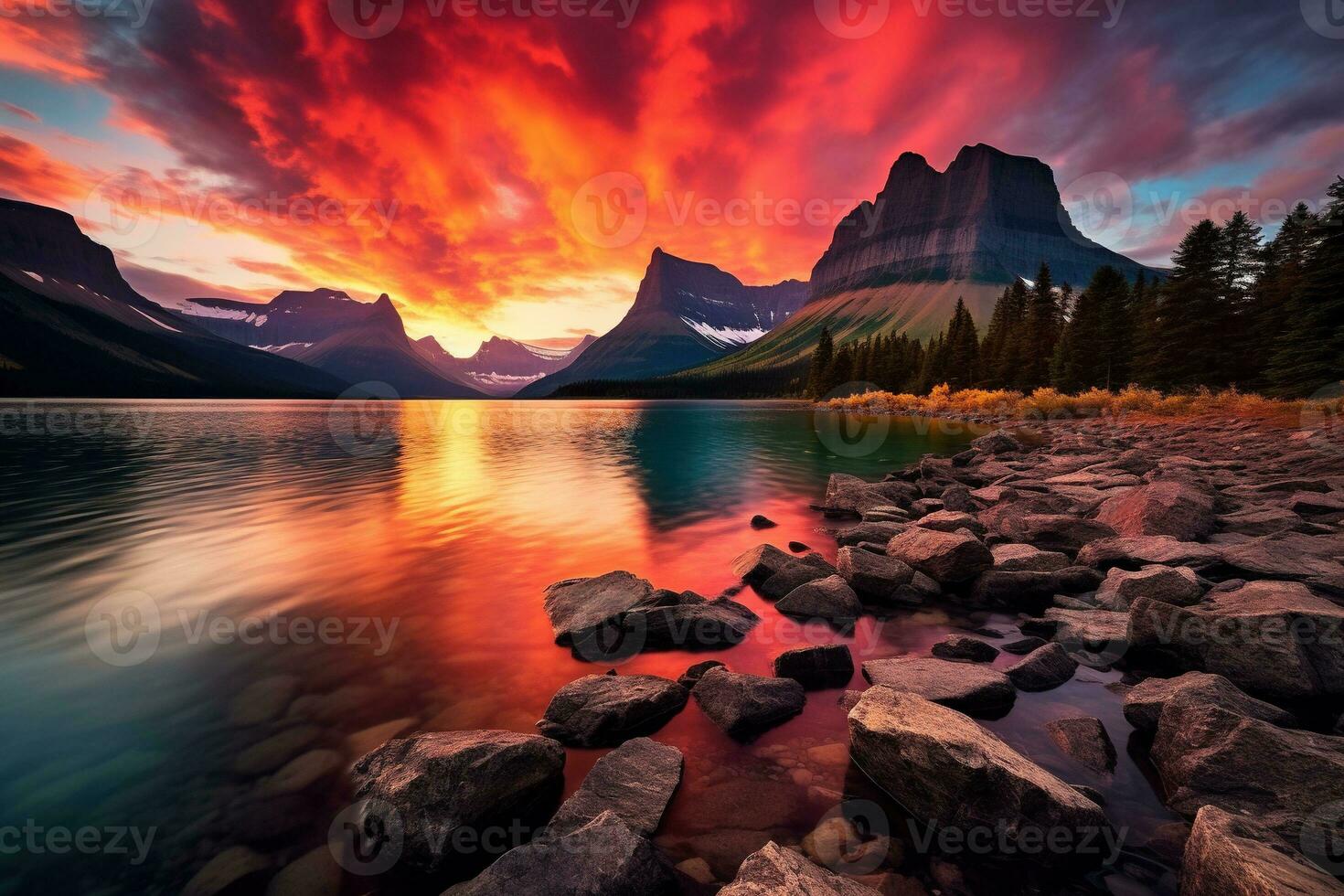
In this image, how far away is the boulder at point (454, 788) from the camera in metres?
4.53

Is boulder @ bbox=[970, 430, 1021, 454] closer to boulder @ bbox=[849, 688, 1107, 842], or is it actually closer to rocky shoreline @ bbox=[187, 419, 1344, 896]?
rocky shoreline @ bbox=[187, 419, 1344, 896]

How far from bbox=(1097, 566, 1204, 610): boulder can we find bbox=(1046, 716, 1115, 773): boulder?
3.25 metres

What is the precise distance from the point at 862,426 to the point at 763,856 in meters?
60.8

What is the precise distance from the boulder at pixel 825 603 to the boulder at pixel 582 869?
19.7ft

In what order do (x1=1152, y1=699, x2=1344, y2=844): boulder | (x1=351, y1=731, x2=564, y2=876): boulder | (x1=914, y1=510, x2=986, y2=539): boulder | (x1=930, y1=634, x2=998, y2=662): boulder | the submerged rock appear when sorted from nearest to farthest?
(x1=1152, y1=699, x2=1344, y2=844): boulder, the submerged rock, (x1=351, y1=731, x2=564, y2=876): boulder, (x1=930, y1=634, x2=998, y2=662): boulder, (x1=914, y1=510, x2=986, y2=539): boulder

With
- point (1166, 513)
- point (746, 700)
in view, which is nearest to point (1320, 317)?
point (1166, 513)

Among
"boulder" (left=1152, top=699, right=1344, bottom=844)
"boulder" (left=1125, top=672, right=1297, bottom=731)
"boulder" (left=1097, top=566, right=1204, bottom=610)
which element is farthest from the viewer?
"boulder" (left=1097, top=566, right=1204, bottom=610)

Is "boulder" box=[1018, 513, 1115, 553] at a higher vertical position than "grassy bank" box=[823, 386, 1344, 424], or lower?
lower

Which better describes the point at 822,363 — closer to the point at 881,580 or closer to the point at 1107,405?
the point at 1107,405

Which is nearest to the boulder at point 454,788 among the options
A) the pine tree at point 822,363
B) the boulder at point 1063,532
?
the boulder at point 1063,532

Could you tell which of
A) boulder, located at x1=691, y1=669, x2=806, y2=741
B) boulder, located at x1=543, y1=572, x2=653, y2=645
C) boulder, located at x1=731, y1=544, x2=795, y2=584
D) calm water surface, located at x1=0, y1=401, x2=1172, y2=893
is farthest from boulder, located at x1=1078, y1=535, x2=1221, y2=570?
boulder, located at x1=543, y1=572, x2=653, y2=645

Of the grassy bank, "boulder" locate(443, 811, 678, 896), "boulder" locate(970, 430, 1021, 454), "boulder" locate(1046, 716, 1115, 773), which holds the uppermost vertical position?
the grassy bank

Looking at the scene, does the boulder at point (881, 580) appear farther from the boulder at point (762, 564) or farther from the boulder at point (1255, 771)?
the boulder at point (1255, 771)

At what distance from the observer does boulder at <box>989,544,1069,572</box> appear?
1003 cm
